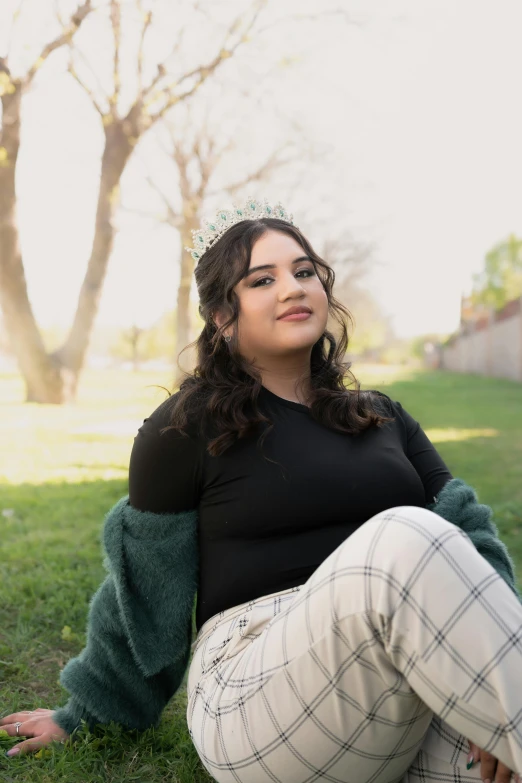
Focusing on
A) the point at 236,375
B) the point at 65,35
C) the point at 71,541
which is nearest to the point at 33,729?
the point at 236,375

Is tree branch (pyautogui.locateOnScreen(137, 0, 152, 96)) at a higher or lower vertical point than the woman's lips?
higher

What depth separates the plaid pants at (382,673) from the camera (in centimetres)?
141

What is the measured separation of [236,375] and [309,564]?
25.6 inches

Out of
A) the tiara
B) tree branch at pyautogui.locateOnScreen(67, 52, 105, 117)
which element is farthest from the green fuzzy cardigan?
tree branch at pyautogui.locateOnScreen(67, 52, 105, 117)

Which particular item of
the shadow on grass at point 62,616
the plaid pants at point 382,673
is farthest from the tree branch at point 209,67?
the plaid pants at point 382,673

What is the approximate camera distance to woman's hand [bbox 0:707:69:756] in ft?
7.42

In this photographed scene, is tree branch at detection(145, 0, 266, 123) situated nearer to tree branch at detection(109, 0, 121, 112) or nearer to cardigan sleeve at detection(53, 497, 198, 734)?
tree branch at detection(109, 0, 121, 112)

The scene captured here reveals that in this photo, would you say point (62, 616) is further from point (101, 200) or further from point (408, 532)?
point (101, 200)

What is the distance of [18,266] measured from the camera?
13.1 metres

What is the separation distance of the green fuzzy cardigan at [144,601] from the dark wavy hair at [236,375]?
0.93 ft

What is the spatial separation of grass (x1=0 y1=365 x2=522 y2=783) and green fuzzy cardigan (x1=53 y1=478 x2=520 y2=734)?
0.51 ft

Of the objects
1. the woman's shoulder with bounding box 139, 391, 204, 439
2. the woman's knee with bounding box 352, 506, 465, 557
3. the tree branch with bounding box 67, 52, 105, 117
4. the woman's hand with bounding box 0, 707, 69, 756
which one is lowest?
the woman's hand with bounding box 0, 707, 69, 756

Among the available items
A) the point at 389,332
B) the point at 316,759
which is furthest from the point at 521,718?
the point at 389,332

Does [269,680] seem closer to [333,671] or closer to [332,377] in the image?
[333,671]
